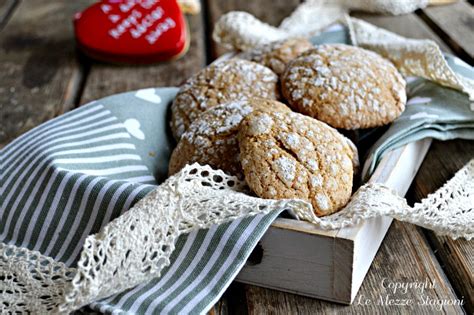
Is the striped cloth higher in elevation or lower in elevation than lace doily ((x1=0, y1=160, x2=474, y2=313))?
lower

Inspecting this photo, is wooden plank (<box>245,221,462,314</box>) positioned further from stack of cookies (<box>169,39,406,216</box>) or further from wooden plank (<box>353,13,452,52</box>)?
wooden plank (<box>353,13,452,52</box>)

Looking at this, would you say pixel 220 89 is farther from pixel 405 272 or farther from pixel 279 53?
pixel 405 272

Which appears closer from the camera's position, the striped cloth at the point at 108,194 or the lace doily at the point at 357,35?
the striped cloth at the point at 108,194

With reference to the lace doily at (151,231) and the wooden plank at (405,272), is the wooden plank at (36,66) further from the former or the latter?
the wooden plank at (405,272)

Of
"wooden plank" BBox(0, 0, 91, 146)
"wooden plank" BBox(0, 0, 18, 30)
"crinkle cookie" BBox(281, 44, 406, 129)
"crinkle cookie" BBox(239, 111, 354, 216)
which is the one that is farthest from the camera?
"wooden plank" BBox(0, 0, 18, 30)

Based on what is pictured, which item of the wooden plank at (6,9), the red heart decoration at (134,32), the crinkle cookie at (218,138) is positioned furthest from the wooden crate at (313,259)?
the wooden plank at (6,9)

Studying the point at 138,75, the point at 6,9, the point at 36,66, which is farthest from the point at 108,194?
the point at 6,9

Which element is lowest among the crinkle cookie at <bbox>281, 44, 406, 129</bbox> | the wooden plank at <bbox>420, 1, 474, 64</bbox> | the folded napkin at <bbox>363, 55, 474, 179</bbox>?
the wooden plank at <bbox>420, 1, 474, 64</bbox>

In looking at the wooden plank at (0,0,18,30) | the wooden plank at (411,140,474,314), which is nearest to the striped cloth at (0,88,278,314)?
the wooden plank at (411,140,474,314)
